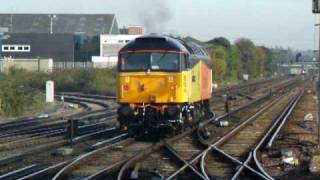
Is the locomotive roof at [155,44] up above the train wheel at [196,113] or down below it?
above

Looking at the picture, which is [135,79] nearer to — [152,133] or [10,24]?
[152,133]

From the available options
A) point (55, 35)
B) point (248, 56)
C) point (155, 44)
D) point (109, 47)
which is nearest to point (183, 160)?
point (155, 44)

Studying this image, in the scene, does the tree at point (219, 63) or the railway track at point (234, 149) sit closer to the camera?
the railway track at point (234, 149)

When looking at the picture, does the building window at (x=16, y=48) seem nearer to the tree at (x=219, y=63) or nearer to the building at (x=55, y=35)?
the building at (x=55, y=35)

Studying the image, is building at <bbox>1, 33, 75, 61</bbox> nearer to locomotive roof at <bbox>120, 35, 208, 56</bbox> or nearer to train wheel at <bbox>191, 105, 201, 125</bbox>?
train wheel at <bbox>191, 105, 201, 125</bbox>

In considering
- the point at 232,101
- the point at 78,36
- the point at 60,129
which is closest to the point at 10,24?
the point at 78,36

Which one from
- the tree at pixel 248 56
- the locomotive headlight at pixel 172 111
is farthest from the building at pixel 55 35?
the locomotive headlight at pixel 172 111

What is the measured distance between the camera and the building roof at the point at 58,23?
364 ft

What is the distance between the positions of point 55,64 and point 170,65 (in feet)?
231

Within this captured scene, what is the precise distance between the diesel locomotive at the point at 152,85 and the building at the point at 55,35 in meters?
63.3

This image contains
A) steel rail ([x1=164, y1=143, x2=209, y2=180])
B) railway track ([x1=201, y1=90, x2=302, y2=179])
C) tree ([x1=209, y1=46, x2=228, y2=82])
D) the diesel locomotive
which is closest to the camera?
steel rail ([x1=164, y1=143, x2=209, y2=180])

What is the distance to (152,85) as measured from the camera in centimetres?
2297

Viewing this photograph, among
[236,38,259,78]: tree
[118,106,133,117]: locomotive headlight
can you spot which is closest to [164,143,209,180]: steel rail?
[118,106,133,117]: locomotive headlight

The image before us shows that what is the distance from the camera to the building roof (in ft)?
364
